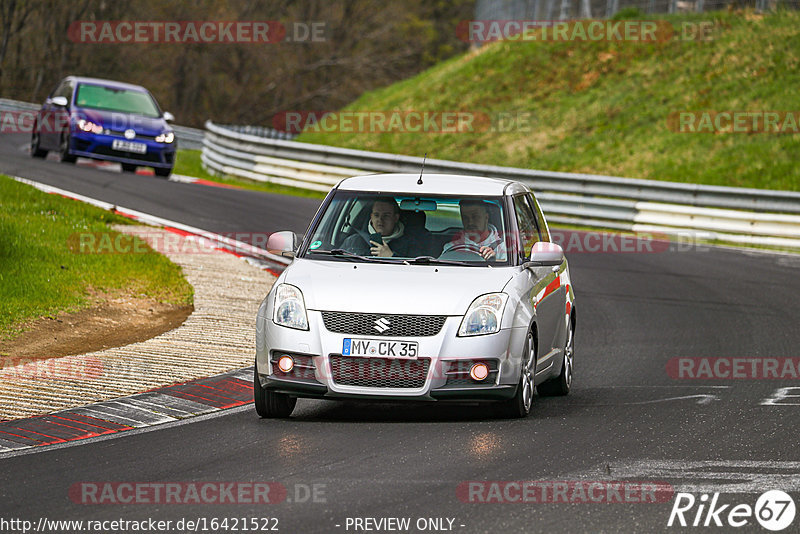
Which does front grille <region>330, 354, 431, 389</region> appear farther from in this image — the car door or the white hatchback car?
the car door

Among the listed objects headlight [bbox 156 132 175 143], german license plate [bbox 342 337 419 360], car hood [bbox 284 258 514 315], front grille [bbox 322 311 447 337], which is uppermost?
headlight [bbox 156 132 175 143]

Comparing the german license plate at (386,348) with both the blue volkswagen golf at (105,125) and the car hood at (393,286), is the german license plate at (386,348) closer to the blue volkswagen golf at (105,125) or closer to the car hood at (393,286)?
the car hood at (393,286)

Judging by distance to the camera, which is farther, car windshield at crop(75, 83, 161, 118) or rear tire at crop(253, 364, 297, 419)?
car windshield at crop(75, 83, 161, 118)

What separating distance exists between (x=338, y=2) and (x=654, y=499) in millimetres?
60271

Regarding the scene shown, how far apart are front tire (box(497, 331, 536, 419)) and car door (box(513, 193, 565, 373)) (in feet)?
0.85

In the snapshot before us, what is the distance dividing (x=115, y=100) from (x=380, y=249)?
1802 centimetres

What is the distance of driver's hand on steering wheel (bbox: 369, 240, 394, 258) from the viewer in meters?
9.02

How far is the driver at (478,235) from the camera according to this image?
902cm

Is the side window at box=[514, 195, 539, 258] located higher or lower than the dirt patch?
higher

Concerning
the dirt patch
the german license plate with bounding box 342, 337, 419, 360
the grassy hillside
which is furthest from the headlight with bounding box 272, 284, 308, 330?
the grassy hillside

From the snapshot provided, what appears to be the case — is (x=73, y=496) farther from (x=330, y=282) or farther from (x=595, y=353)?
(x=595, y=353)

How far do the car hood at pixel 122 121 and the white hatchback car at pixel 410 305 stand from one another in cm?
1641

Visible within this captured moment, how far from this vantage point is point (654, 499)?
629 centimetres

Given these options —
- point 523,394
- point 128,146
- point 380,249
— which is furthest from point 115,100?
point 523,394
